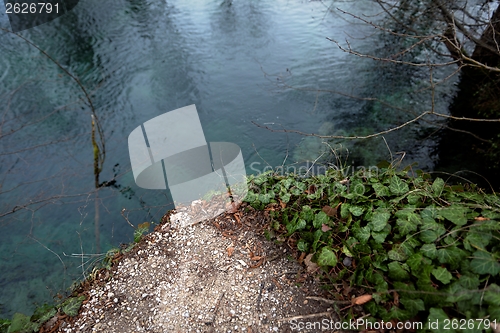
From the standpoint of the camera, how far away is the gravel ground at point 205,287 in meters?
2.70

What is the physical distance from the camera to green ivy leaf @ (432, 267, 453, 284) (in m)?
2.17

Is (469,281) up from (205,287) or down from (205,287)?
up

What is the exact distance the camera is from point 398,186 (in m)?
2.97

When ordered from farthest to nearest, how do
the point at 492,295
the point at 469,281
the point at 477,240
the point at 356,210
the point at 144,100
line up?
the point at 144,100, the point at 356,210, the point at 477,240, the point at 469,281, the point at 492,295

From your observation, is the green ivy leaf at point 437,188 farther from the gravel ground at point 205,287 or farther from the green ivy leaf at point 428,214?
the gravel ground at point 205,287

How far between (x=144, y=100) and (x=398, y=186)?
6.92m

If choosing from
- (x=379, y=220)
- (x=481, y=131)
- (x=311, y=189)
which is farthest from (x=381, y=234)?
(x=481, y=131)

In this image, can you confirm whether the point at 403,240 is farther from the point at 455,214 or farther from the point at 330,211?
the point at 330,211

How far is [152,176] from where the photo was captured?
6.77 m

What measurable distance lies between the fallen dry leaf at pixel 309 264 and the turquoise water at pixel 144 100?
3.34 metres

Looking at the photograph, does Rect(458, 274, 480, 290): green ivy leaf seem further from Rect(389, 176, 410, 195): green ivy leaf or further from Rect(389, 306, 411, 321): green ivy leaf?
Rect(389, 176, 410, 195): green ivy leaf

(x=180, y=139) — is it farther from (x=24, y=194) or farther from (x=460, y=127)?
(x=460, y=127)

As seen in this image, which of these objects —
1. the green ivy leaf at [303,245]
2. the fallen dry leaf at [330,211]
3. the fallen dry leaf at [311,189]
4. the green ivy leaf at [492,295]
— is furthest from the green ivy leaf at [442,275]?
the fallen dry leaf at [311,189]

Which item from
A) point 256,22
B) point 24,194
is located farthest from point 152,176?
point 256,22
